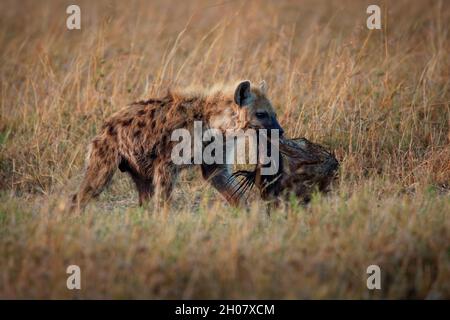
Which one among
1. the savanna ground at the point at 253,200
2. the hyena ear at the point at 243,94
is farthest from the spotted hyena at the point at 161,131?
the savanna ground at the point at 253,200

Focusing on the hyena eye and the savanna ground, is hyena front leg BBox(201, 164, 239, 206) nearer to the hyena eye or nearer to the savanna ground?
the savanna ground

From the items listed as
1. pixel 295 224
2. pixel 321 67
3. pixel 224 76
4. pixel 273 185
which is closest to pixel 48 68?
pixel 224 76

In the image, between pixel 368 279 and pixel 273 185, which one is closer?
pixel 368 279

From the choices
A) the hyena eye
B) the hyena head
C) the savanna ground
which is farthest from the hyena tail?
the hyena eye

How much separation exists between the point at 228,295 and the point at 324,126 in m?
3.26

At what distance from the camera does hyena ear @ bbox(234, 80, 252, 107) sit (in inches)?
225

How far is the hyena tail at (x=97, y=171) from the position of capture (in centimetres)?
545

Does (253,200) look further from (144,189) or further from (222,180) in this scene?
(144,189)

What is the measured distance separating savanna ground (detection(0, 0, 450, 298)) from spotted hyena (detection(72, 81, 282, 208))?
0.74 feet

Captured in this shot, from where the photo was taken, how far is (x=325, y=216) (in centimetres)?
489

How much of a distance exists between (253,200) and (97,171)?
1237 mm

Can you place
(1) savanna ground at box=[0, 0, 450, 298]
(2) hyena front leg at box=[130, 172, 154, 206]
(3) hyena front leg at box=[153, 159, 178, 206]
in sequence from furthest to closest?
(2) hyena front leg at box=[130, 172, 154, 206] < (3) hyena front leg at box=[153, 159, 178, 206] < (1) savanna ground at box=[0, 0, 450, 298]

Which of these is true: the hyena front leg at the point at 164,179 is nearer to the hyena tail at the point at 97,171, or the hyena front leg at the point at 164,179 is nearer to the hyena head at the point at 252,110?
the hyena tail at the point at 97,171
